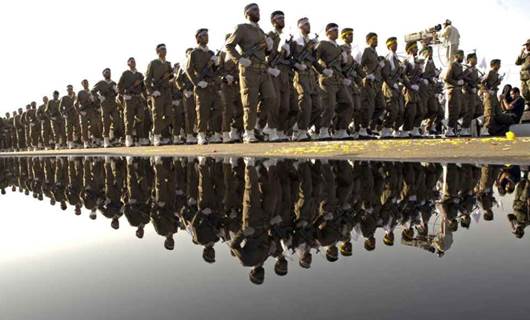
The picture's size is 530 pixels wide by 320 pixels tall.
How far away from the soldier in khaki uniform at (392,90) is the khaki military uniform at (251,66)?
4.76 m

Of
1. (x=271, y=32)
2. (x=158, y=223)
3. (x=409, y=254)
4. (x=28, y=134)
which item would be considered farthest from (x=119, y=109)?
(x=409, y=254)

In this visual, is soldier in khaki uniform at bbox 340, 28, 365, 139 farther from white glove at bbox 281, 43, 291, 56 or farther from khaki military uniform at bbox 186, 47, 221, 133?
khaki military uniform at bbox 186, 47, 221, 133

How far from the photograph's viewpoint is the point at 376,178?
4926 mm

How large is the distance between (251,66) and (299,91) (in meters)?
1.78

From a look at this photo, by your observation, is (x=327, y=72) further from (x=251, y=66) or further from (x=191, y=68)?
(x=191, y=68)

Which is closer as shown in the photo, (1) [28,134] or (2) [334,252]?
(2) [334,252]

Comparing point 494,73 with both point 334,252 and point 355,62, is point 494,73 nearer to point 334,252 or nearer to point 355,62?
point 355,62

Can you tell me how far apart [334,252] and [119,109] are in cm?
2133

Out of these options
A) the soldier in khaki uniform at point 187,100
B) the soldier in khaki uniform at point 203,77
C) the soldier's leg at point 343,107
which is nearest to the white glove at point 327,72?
the soldier's leg at point 343,107

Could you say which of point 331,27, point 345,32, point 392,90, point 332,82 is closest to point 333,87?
point 332,82

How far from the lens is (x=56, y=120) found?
2977 centimetres

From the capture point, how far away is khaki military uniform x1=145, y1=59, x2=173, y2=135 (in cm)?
1686

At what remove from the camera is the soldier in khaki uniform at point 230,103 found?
47.2ft

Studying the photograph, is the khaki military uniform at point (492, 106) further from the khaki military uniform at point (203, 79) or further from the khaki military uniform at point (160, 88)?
the khaki military uniform at point (160, 88)
